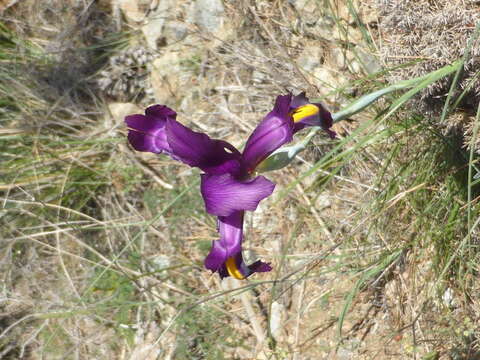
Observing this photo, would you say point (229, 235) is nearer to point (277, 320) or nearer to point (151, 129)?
point (151, 129)

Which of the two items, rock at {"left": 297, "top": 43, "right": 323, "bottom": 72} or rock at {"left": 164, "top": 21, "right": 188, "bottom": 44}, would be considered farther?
rock at {"left": 164, "top": 21, "right": 188, "bottom": 44}

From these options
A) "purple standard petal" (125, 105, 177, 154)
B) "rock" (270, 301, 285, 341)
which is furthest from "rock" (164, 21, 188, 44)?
"purple standard petal" (125, 105, 177, 154)

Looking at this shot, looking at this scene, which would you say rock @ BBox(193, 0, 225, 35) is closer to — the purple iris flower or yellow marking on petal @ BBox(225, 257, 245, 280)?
the purple iris flower

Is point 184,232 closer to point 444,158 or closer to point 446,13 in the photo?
point 444,158

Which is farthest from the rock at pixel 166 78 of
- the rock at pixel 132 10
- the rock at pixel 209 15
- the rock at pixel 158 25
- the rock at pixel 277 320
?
the rock at pixel 277 320

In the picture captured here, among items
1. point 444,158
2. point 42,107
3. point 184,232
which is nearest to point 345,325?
point 444,158

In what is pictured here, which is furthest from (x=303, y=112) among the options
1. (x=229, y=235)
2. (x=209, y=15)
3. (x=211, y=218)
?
(x=209, y=15)
